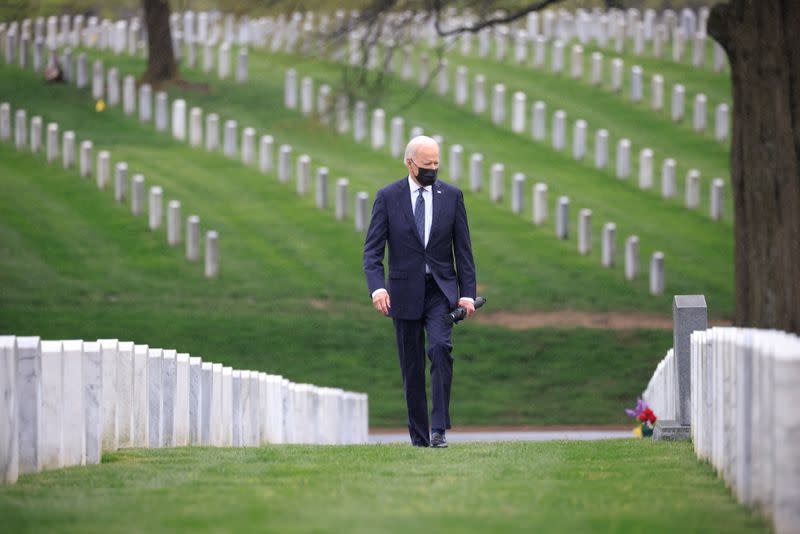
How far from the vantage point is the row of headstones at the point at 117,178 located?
1102 inches

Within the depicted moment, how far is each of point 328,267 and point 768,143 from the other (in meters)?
11.3

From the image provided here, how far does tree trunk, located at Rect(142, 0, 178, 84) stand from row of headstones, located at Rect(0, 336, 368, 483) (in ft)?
85.7

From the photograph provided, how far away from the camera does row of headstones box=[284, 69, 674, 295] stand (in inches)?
1061

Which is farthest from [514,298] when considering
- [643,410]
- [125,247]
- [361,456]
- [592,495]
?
[592,495]

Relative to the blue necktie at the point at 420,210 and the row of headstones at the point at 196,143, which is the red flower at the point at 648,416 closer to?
the blue necktie at the point at 420,210

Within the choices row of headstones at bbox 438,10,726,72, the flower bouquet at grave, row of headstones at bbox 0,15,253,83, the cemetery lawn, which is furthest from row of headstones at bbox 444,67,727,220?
the cemetery lawn

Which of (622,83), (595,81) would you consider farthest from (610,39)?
(595,81)

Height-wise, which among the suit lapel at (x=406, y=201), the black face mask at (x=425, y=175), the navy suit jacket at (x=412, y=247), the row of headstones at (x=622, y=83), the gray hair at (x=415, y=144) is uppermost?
the gray hair at (x=415, y=144)

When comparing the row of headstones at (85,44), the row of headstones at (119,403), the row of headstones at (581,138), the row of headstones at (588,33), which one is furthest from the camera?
the row of headstones at (588,33)

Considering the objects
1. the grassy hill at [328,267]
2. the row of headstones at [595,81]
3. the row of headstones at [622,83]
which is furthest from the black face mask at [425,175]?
the row of headstones at [622,83]

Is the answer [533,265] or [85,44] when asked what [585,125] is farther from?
[85,44]

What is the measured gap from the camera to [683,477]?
26.3ft

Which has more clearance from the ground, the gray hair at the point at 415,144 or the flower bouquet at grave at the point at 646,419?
the gray hair at the point at 415,144

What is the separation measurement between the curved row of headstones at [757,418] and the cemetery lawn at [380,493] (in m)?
0.13
